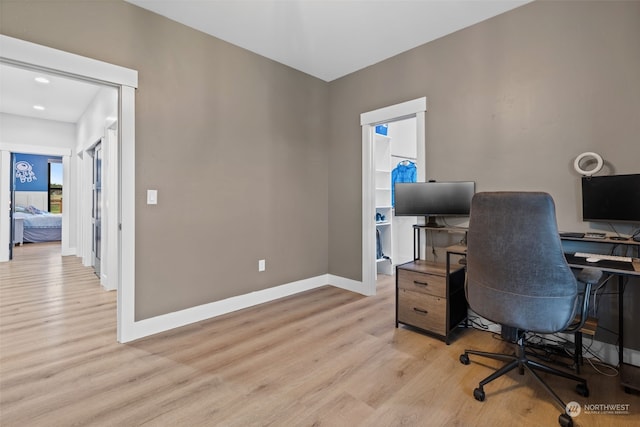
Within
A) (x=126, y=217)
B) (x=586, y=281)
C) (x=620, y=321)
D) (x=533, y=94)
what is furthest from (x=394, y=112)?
(x=126, y=217)

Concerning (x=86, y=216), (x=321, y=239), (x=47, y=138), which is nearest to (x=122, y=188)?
(x=321, y=239)

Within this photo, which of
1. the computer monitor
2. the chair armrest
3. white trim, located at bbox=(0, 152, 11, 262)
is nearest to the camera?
the chair armrest

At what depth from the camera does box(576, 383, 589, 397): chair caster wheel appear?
5.73 ft

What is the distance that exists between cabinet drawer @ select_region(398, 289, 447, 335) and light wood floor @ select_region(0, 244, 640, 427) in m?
0.11

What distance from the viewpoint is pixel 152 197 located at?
262 centimetres

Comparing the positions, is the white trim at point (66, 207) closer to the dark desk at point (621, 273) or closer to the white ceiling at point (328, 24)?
the white ceiling at point (328, 24)

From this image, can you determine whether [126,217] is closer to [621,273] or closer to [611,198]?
[621,273]

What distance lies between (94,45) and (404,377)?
3259 mm

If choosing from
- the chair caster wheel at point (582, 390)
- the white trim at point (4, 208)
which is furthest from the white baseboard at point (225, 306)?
the white trim at point (4, 208)

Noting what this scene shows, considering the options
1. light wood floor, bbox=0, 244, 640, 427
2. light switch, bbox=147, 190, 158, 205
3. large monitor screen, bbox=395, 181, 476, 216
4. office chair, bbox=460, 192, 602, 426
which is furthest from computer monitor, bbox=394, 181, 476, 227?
light switch, bbox=147, 190, 158, 205

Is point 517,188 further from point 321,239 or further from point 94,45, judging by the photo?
point 94,45

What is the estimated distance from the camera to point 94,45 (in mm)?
2297

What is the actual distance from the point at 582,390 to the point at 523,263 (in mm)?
875

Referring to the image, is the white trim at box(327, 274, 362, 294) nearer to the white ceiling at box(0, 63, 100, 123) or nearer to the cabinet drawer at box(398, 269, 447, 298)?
the cabinet drawer at box(398, 269, 447, 298)
